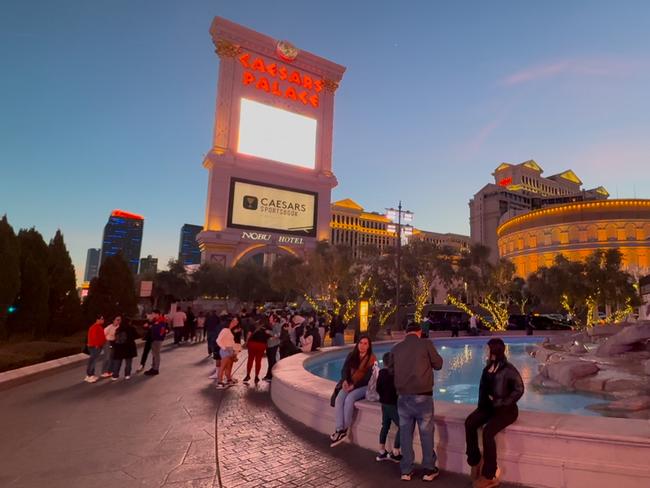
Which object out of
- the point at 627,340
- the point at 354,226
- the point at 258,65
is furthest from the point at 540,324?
the point at 354,226

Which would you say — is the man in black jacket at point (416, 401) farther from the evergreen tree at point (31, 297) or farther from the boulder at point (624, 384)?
the evergreen tree at point (31, 297)

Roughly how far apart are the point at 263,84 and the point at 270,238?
30247 millimetres

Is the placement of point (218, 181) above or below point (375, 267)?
above

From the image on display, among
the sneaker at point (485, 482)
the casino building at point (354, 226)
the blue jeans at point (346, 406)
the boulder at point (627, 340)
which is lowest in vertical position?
the sneaker at point (485, 482)

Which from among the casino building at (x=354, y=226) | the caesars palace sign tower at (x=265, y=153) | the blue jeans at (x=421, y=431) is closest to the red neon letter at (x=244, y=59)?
the caesars palace sign tower at (x=265, y=153)

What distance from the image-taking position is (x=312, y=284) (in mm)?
40156

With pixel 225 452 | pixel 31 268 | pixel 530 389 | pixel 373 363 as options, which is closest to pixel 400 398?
pixel 373 363

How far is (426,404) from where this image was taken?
4.86 metres

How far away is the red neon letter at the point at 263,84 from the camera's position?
76.5 meters

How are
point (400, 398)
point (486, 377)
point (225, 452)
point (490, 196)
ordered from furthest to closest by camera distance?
point (490, 196) → point (225, 452) → point (400, 398) → point (486, 377)

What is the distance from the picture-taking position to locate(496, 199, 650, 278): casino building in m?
73.6

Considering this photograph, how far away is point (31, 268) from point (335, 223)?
12060 centimetres

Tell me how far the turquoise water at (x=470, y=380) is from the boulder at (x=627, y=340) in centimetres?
256

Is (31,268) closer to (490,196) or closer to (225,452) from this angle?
(225,452)
